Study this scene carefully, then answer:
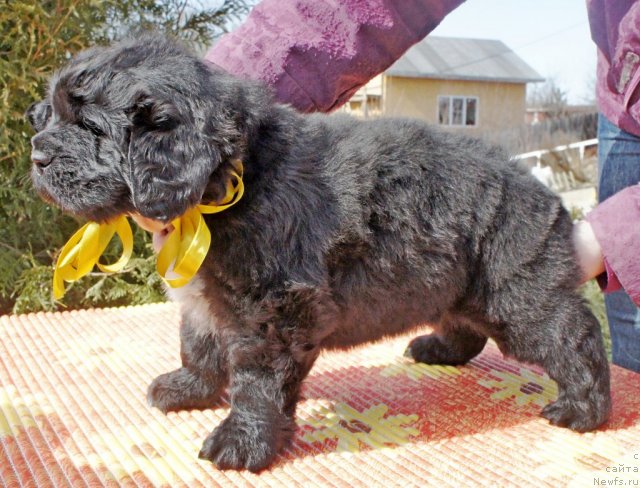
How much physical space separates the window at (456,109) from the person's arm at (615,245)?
1701cm

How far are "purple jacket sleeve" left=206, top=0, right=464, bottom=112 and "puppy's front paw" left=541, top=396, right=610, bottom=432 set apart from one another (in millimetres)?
1392

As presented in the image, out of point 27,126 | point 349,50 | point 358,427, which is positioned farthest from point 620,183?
point 27,126

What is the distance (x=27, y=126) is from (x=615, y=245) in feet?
12.5

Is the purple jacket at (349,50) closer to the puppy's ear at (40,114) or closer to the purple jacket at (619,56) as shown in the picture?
the purple jacket at (619,56)

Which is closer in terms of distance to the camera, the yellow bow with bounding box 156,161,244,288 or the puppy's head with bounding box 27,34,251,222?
the puppy's head with bounding box 27,34,251,222

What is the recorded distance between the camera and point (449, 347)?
9.25ft

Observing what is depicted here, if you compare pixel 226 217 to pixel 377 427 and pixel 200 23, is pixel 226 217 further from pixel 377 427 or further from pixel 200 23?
pixel 200 23

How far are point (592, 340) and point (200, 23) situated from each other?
13.7 ft

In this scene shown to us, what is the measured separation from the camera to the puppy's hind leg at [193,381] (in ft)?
7.35

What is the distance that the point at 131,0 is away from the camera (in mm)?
4922

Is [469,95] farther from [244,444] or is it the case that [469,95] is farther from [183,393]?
[244,444]

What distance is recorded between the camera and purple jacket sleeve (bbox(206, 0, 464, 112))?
2244 mm

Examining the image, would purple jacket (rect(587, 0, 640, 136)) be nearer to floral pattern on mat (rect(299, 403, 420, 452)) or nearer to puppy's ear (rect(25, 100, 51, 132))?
floral pattern on mat (rect(299, 403, 420, 452))

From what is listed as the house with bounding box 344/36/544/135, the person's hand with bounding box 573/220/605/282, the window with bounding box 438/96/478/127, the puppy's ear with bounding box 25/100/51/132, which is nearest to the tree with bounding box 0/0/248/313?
the puppy's ear with bounding box 25/100/51/132
